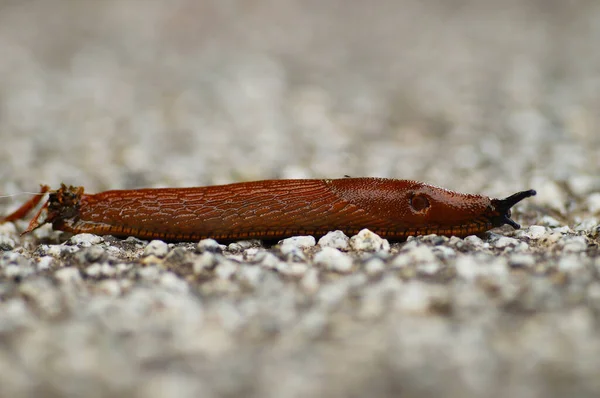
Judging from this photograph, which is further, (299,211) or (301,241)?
(299,211)

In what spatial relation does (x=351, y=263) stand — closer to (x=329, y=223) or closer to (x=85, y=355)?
(x=329, y=223)

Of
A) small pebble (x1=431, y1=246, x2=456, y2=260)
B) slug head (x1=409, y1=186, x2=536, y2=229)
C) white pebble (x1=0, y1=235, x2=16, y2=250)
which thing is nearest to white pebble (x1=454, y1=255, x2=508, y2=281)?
small pebble (x1=431, y1=246, x2=456, y2=260)

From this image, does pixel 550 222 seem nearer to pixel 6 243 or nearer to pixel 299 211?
pixel 299 211

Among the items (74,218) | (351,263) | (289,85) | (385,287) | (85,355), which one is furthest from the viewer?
(289,85)

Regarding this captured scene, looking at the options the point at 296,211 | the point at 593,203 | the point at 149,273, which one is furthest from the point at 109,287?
the point at 593,203

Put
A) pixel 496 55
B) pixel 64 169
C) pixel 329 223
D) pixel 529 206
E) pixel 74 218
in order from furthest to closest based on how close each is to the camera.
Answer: pixel 496 55, pixel 64 169, pixel 529 206, pixel 74 218, pixel 329 223

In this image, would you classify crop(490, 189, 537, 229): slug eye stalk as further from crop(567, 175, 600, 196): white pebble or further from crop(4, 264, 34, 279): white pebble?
crop(4, 264, 34, 279): white pebble

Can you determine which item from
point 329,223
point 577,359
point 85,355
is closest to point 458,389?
point 577,359
